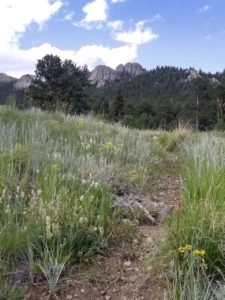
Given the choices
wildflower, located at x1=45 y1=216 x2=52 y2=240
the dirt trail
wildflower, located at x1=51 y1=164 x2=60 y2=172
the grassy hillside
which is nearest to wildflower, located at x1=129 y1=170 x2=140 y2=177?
the grassy hillside

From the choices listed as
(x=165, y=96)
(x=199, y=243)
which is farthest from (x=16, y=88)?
(x=199, y=243)

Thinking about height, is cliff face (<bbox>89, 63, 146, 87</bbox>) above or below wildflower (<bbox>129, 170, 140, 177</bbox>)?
above

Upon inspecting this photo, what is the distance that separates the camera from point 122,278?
2.64m

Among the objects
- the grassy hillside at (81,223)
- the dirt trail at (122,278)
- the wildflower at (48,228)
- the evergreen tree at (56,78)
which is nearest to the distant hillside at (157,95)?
the evergreen tree at (56,78)

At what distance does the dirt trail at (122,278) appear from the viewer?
2443mm

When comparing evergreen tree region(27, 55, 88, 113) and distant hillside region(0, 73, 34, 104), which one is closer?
distant hillside region(0, 73, 34, 104)

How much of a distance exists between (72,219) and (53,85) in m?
28.7

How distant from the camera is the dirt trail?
244cm

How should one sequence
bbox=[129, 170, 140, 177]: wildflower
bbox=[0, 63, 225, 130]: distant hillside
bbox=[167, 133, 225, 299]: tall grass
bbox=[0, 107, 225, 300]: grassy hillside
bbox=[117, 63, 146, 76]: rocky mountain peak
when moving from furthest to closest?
bbox=[117, 63, 146, 76]: rocky mountain peak, bbox=[0, 63, 225, 130]: distant hillside, bbox=[129, 170, 140, 177]: wildflower, bbox=[0, 107, 225, 300]: grassy hillside, bbox=[167, 133, 225, 299]: tall grass

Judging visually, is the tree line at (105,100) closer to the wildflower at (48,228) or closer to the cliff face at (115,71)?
the wildflower at (48,228)

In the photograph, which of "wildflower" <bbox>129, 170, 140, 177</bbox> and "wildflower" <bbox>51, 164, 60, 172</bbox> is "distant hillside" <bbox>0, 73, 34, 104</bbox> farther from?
"wildflower" <bbox>51, 164, 60, 172</bbox>

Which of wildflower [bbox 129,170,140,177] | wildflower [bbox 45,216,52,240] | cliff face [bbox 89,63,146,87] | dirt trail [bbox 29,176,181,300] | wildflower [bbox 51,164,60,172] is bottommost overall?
dirt trail [bbox 29,176,181,300]

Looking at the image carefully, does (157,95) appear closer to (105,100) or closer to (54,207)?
(105,100)

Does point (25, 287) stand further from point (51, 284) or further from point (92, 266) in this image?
point (92, 266)
